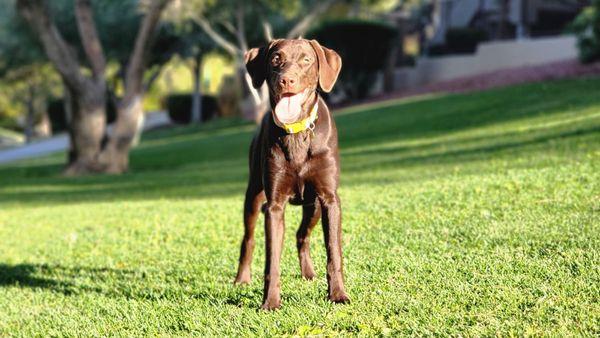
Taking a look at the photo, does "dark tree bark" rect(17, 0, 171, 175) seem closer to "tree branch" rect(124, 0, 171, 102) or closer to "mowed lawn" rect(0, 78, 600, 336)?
"tree branch" rect(124, 0, 171, 102)

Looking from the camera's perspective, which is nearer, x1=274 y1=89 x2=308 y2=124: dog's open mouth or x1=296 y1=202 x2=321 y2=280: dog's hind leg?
x1=274 y1=89 x2=308 y2=124: dog's open mouth

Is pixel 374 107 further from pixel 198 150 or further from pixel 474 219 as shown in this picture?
pixel 474 219

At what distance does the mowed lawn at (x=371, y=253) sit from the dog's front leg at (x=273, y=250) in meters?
0.10

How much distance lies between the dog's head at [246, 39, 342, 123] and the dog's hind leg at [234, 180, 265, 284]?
106cm

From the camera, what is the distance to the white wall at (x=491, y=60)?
109ft

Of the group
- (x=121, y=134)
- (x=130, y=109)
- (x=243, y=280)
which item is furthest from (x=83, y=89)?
(x=243, y=280)

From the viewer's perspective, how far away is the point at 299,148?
5.07 m

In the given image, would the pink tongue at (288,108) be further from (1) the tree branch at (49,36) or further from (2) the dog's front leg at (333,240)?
(1) the tree branch at (49,36)

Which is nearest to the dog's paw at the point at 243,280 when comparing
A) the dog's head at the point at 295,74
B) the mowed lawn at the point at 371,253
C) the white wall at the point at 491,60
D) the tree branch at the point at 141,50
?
the mowed lawn at the point at 371,253

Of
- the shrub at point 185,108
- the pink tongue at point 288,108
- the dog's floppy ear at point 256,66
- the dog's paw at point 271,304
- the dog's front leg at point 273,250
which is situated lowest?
the shrub at point 185,108

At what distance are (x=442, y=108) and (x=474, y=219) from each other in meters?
17.0

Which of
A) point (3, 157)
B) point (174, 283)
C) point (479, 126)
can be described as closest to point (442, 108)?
point (479, 126)

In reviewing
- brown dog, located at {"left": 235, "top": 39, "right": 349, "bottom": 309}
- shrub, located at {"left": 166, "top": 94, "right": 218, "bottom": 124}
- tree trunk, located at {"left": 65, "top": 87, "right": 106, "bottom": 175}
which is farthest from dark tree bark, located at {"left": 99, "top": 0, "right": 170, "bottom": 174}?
shrub, located at {"left": 166, "top": 94, "right": 218, "bottom": 124}

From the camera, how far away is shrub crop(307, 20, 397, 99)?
34156 mm
